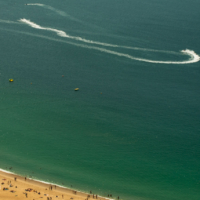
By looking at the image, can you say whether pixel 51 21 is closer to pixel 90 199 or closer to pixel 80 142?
pixel 80 142

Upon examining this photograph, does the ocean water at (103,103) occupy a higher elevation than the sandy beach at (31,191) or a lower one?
higher

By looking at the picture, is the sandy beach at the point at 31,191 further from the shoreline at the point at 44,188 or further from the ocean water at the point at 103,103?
the ocean water at the point at 103,103

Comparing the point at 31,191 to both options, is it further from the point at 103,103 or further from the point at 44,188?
the point at 103,103

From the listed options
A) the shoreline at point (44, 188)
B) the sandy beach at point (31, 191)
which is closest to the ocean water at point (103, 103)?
the shoreline at point (44, 188)

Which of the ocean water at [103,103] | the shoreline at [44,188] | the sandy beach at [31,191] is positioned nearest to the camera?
the sandy beach at [31,191]

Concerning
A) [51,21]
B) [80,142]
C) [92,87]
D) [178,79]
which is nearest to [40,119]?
[80,142]

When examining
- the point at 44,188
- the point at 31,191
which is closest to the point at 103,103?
the point at 44,188

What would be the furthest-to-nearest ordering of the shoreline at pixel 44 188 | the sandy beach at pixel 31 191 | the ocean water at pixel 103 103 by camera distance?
the ocean water at pixel 103 103 → the shoreline at pixel 44 188 → the sandy beach at pixel 31 191
